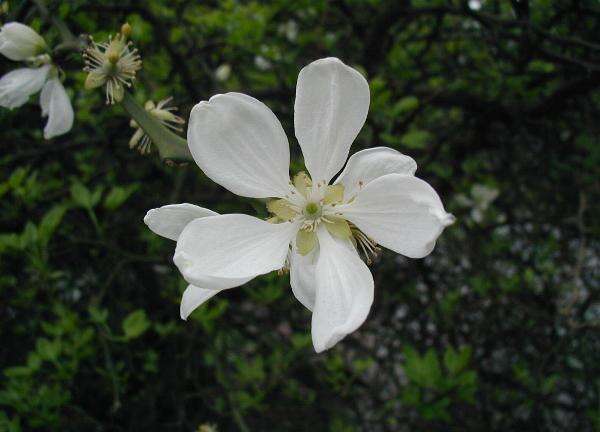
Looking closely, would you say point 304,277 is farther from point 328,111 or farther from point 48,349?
point 48,349

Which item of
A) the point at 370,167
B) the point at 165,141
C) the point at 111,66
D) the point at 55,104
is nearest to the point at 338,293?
the point at 370,167

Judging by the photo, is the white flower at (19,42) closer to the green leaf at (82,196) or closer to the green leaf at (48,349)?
the green leaf at (82,196)

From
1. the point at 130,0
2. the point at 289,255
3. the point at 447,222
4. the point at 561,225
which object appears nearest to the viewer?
the point at 447,222

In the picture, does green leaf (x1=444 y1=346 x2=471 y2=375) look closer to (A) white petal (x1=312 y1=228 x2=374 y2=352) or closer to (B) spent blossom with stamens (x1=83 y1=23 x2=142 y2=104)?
(A) white petal (x1=312 y1=228 x2=374 y2=352)

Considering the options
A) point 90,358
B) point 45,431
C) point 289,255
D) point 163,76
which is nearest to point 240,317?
point 90,358

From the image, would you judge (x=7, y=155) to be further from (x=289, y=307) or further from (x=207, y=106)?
(x=207, y=106)

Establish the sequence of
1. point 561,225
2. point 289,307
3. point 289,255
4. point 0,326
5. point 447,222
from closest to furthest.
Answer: point 447,222 → point 289,255 → point 0,326 → point 289,307 → point 561,225

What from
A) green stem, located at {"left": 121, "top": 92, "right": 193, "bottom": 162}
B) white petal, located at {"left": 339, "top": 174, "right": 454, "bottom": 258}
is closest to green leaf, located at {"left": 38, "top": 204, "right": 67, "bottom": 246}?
green stem, located at {"left": 121, "top": 92, "right": 193, "bottom": 162}

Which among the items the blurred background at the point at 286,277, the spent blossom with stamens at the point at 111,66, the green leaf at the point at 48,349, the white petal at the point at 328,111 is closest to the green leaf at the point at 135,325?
the blurred background at the point at 286,277
